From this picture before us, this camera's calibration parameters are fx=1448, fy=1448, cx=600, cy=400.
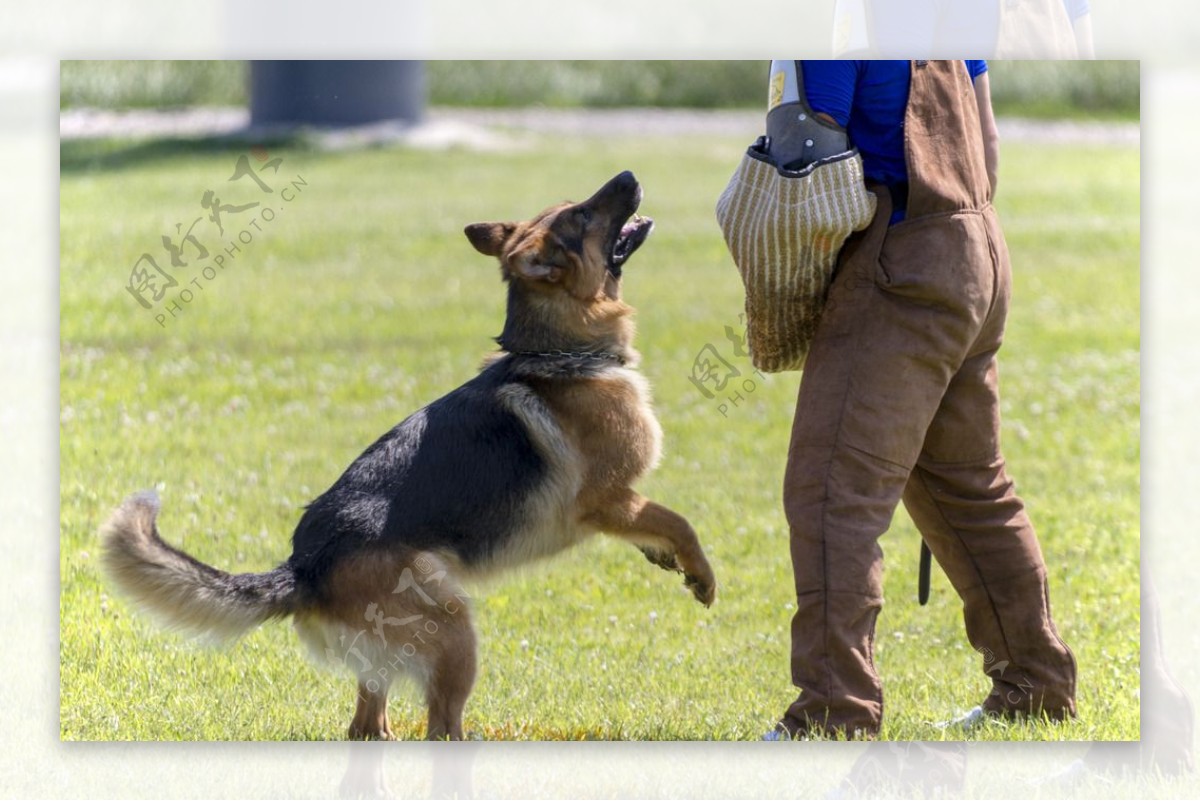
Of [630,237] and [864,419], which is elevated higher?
[630,237]

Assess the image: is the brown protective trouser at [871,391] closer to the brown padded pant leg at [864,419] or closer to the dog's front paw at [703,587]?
the brown padded pant leg at [864,419]

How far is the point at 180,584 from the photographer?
401 cm

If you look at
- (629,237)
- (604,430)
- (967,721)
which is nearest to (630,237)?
(629,237)

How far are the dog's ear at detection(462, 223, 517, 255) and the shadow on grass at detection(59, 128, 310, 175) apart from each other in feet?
11.7

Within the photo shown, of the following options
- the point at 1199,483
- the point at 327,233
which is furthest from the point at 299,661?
the point at 327,233

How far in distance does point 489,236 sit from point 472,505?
2.93 feet

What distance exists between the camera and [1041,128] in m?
10.1

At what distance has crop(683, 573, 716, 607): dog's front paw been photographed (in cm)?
451

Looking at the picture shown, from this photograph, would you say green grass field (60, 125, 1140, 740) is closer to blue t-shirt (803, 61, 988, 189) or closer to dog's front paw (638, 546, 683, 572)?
dog's front paw (638, 546, 683, 572)

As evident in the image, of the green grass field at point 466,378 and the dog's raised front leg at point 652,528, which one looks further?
the green grass field at point 466,378

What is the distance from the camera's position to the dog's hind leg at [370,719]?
14.2 feet

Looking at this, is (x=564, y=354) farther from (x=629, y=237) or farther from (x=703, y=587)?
(x=703, y=587)

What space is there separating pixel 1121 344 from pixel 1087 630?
5816 mm

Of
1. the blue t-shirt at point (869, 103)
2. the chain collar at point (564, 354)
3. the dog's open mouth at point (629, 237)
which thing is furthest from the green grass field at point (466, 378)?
the blue t-shirt at point (869, 103)
